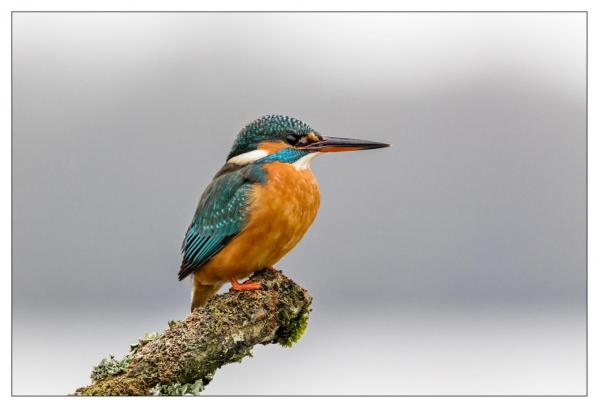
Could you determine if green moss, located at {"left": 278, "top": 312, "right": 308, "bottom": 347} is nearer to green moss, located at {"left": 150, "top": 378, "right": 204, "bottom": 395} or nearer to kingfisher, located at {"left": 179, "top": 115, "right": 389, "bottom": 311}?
kingfisher, located at {"left": 179, "top": 115, "right": 389, "bottom": 311}

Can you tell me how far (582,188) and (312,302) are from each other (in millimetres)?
1866

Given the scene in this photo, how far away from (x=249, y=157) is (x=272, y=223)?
0.43m

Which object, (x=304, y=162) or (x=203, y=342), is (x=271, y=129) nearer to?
(x=304, y=162)

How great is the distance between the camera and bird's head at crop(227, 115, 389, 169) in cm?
A: 401

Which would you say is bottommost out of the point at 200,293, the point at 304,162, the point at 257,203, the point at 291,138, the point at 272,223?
the point at 200,293

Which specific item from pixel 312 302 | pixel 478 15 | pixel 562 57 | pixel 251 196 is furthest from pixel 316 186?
pixel 562 57

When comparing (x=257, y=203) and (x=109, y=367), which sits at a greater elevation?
(x=257, y=203)

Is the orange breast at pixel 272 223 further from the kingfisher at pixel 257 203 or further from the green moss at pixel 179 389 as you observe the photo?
the green moss at pixel 179 389

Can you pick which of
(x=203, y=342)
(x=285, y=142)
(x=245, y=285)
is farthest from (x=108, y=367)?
(x=285, y=142)

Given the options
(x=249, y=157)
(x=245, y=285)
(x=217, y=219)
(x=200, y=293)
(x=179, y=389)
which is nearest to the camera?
(x=179, y=389)

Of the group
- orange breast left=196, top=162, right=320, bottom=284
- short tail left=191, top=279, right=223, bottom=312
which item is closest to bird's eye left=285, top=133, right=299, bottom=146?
orange breast left=196, top=162, right=320, bottom=284

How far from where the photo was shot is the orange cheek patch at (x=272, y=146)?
402cm

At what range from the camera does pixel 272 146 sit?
13.2 ft

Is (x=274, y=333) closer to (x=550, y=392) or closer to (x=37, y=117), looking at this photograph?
(x=550, y=392)
